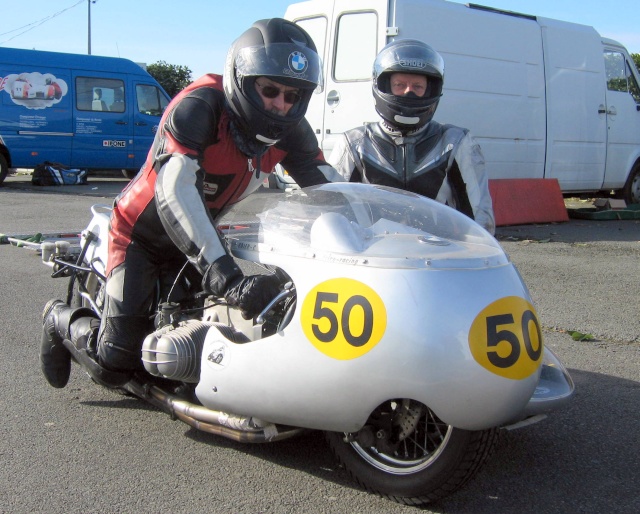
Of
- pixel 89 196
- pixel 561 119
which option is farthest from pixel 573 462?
pixel 89 196

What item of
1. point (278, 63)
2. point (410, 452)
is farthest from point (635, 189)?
point (410, 452)

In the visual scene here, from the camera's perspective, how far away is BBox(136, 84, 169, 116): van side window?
18.3 metres

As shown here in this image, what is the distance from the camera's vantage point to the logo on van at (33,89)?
16609 mm

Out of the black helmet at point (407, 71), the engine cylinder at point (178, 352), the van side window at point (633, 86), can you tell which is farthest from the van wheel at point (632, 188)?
the engine cylinder at point (178, 352)

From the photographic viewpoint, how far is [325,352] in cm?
282

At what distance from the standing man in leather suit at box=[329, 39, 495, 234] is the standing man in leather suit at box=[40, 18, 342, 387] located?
0.44 m

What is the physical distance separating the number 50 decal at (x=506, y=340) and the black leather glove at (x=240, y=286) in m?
0.76

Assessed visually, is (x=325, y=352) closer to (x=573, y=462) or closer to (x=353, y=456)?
(x=353, y=456)

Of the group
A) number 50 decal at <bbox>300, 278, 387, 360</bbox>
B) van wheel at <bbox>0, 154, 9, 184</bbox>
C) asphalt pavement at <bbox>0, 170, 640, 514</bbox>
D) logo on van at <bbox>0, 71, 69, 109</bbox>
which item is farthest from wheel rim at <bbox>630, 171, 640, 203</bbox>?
van wheel at <bbox>0, 154, 9, 184</bbox>

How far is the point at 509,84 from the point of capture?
11.0 m

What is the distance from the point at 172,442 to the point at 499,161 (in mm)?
8316

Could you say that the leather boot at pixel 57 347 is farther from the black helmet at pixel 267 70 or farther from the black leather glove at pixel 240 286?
the black helmet at pixel 267 70

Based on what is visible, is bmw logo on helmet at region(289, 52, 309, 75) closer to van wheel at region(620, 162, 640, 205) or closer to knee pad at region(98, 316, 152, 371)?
knee pad at region(98, 316, 152, 371)

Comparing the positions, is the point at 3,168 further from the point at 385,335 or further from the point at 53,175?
the point at 385,335
